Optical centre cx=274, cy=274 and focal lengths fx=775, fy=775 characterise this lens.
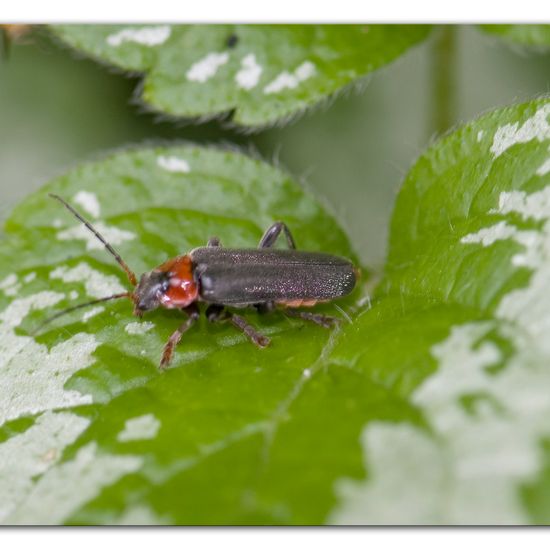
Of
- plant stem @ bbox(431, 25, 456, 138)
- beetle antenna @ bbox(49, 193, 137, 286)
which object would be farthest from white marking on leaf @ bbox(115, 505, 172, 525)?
plant stem @ bbox(431, 25, 456, 138)

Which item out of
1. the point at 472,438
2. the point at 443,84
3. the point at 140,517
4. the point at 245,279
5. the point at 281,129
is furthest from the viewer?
the point at 281,129

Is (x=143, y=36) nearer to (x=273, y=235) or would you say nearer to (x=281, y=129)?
(x=273, y=235)

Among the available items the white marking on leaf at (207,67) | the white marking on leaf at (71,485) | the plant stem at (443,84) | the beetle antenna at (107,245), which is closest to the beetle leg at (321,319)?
the beetle antenna at (107,245)

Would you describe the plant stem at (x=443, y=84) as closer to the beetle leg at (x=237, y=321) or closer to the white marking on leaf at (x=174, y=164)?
the white marking on leaf at (x=174, y=164)

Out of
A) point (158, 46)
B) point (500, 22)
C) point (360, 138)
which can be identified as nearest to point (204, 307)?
point (158, 46)

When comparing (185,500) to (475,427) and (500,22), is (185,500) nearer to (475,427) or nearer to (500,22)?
(475,427)

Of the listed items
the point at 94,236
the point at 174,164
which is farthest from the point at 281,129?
the point at 94,236
